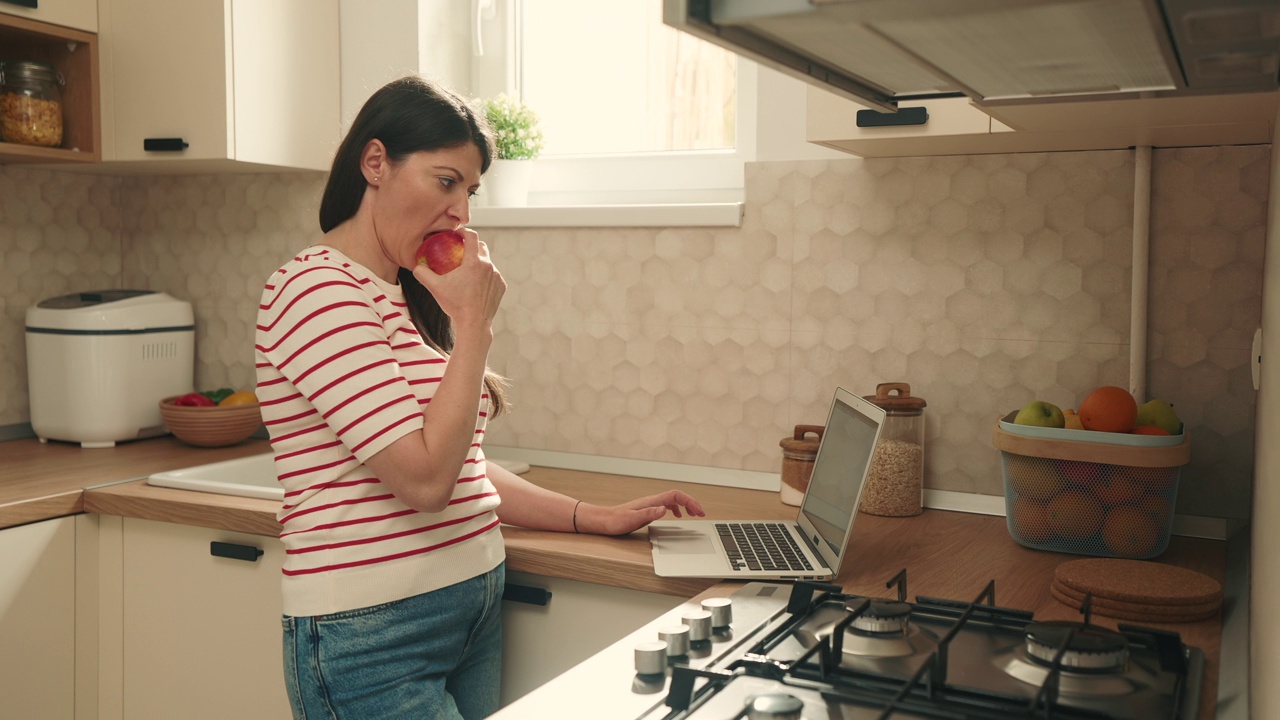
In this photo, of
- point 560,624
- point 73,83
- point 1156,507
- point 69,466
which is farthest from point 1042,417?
point 73,83

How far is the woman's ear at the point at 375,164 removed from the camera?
133 cm

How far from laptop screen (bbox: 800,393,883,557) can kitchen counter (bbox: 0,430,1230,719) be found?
0.07m

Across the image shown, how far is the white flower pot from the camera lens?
2287 mm

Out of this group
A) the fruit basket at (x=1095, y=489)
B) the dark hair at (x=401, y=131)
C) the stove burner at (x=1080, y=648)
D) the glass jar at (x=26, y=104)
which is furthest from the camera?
the glass jar at (x=26, y=104)

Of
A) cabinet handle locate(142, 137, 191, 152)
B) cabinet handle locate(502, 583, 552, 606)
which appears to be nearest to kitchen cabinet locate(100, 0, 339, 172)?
cabinet handle locate(142, 137, 191, 152)

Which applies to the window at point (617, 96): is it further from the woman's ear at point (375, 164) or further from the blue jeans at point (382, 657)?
the blue jeans at point (382, 657)

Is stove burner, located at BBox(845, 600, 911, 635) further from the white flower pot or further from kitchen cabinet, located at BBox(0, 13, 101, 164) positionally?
kitchen cabinet, located at BBox(0, 13, 101, 164)

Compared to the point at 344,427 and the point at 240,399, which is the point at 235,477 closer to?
the point at 240,399

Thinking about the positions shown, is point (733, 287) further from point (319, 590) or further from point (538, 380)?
point (319, 590)

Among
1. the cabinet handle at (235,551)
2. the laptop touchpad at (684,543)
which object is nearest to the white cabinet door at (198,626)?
the cabinet handle at (235,551)

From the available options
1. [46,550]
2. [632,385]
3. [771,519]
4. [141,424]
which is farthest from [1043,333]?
[141,424]

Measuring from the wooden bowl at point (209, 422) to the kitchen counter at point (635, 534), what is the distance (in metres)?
0.03

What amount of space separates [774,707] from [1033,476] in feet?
2.78

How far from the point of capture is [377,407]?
1.17 metres
